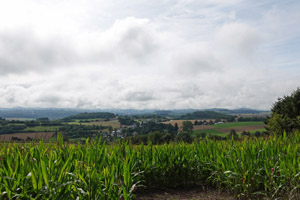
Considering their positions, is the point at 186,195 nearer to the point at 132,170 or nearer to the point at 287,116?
the point at 132,170

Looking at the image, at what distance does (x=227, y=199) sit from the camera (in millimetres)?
4754

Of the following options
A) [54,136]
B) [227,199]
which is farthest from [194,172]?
[54,136]

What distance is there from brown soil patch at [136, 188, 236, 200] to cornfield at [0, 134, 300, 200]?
19 centimetres

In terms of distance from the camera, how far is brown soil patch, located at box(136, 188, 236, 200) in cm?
488

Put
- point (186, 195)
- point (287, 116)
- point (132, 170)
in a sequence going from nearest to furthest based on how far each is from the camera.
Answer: point (132, 170)
point (186, 195)
point (287, 116)

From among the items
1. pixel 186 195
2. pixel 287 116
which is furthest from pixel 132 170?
pixel 287 116

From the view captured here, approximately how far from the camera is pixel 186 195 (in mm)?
5141

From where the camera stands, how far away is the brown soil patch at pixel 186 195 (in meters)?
4.88

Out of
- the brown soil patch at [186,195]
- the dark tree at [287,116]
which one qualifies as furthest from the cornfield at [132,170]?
the dark tree at [287,116]

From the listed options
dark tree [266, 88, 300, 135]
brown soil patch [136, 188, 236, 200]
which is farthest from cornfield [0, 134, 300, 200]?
dark tree [266, 88, 300, 135]

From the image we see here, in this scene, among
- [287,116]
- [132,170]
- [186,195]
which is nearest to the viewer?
[132,170]

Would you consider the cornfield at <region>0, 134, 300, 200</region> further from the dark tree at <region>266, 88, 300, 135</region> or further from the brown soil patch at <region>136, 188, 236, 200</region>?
the dark tree at <region>266, 88, 300, 135</region>

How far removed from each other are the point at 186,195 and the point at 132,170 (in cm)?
157

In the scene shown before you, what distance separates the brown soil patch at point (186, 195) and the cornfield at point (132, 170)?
7.6 inches
